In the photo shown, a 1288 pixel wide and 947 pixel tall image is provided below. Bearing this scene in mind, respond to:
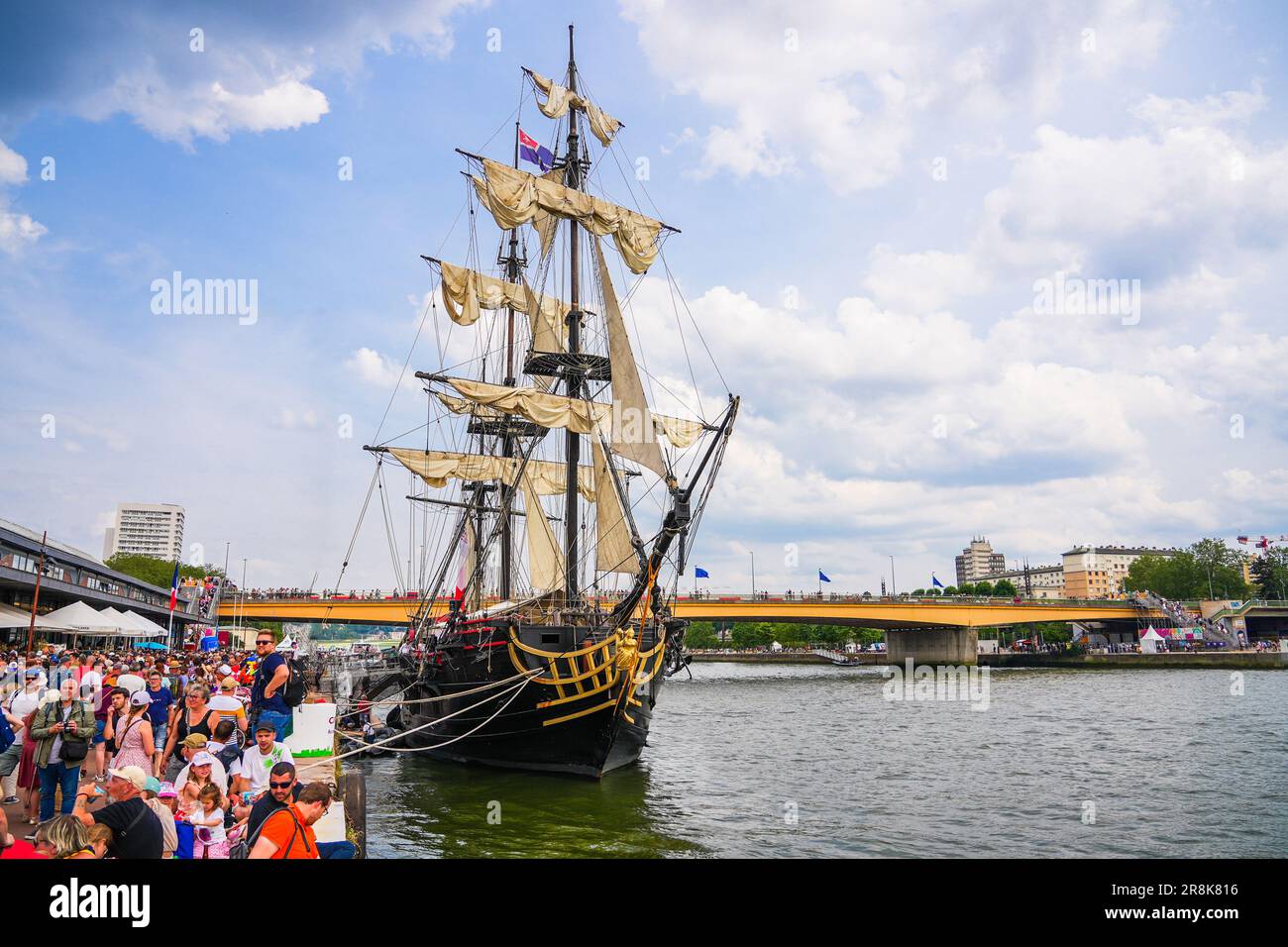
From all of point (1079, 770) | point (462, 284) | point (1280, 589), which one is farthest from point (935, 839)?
point (1280, 589)

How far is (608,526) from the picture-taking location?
3616 cm

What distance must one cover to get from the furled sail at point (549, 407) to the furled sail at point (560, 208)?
7.05 m

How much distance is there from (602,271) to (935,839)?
2561 cm

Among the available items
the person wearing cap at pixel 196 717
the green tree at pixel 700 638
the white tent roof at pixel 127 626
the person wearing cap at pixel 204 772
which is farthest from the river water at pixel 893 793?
the green tree at pixel 700 638

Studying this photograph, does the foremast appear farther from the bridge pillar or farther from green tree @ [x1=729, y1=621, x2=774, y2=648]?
green tree @ [x1=729, y1=621, x2=774, y2=648]

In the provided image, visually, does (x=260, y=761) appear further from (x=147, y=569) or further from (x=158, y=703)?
(x=147, y=569)

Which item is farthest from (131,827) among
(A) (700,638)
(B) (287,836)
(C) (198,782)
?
(A) (700,638)

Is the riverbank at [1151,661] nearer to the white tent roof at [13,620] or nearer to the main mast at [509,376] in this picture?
the main mast at [509,376]

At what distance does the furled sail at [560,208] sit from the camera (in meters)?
33.9

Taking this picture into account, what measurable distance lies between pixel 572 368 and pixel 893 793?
18986 mm

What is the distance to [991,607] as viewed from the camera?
81.4 m

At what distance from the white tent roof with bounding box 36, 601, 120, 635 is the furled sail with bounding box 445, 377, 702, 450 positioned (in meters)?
15.1

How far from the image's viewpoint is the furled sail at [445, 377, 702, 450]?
30734 mm
